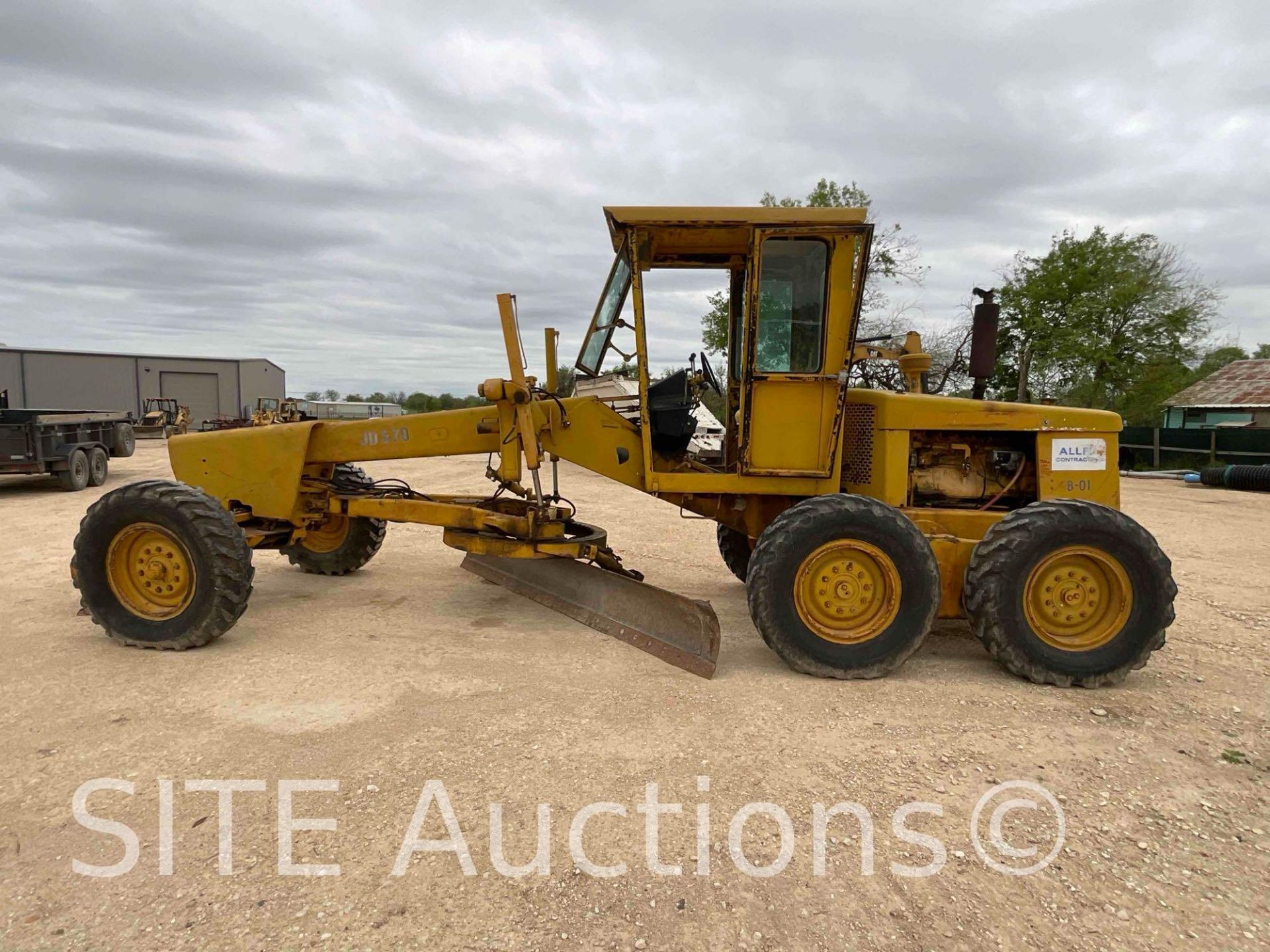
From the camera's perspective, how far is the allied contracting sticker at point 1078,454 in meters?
4.61

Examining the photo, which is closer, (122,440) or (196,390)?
(122,440)

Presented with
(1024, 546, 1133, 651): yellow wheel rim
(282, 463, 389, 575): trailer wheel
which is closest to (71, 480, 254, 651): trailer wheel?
(282, 463, 389, 575): trailer wheel

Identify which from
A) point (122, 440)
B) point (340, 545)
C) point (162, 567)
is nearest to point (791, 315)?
point (162, 567)

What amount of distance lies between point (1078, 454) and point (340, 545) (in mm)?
5787

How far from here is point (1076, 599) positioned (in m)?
4.05

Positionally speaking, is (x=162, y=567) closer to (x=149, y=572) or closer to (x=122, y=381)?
(x=149, y=572)

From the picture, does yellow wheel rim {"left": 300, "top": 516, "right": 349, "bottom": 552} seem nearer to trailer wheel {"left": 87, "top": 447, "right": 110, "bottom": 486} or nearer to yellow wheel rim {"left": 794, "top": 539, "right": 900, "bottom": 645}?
yellow wheel rim {"left": 794, "top": 539, "right": 900, "bottom": 645}

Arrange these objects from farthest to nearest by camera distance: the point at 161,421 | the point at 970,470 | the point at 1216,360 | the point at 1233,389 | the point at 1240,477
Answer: the point at 1216,360 < the point at 161,421 < the point at 1233,389 < the point at 1240,477 < the point at 970,470

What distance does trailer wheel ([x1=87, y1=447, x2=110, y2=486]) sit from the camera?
45.5 feet

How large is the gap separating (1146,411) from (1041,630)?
1080 inches

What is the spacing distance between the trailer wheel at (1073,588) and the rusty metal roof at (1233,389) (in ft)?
89.0

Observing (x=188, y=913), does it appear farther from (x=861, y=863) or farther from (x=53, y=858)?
(x=861, y=863)

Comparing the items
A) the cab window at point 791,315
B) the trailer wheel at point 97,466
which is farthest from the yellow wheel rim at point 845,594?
the trailer wheel at point 97,466

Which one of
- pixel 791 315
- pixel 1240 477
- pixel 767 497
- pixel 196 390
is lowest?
pixel 1240 477
